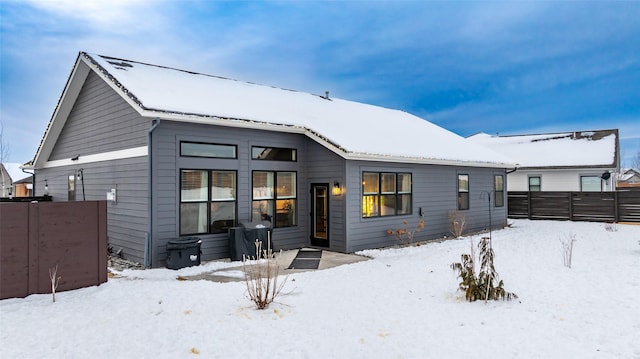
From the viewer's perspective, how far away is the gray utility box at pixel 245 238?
880 centimetres

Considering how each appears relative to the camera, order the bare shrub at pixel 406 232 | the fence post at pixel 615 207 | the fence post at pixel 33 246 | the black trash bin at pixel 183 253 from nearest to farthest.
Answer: the fence post at pixel 33 246
the black trash bin at pixel 183 253
the bare shrub at pixel 406 232
the fence post at pixel 615 207

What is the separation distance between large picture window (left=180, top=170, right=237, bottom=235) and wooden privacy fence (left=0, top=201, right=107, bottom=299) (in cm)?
214

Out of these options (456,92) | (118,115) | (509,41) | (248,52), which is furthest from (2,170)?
(456,92)

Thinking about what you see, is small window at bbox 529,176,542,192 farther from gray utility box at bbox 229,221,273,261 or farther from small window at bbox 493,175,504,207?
gray utility box at bbox 229,221,273,261

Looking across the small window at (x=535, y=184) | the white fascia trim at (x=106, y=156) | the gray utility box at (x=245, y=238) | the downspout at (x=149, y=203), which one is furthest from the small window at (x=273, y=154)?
the small window at (x=535, y=184)

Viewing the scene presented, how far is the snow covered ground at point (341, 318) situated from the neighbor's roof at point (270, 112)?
3.40 metres

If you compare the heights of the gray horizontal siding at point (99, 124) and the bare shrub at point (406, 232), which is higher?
the gray horizontal siding at point (99, 124)

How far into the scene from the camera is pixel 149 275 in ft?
24.7

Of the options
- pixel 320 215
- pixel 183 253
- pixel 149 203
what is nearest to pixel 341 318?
pixel 183 253

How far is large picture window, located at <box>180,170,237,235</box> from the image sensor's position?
8.59 m

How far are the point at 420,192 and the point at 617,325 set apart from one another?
7743 millimetres

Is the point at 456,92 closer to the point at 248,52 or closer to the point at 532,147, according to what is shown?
the point at 248,52

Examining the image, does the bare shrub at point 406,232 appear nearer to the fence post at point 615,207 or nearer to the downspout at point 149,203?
the downspout at point 149,203

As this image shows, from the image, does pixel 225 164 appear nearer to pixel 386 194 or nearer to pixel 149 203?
pixel 149 203
